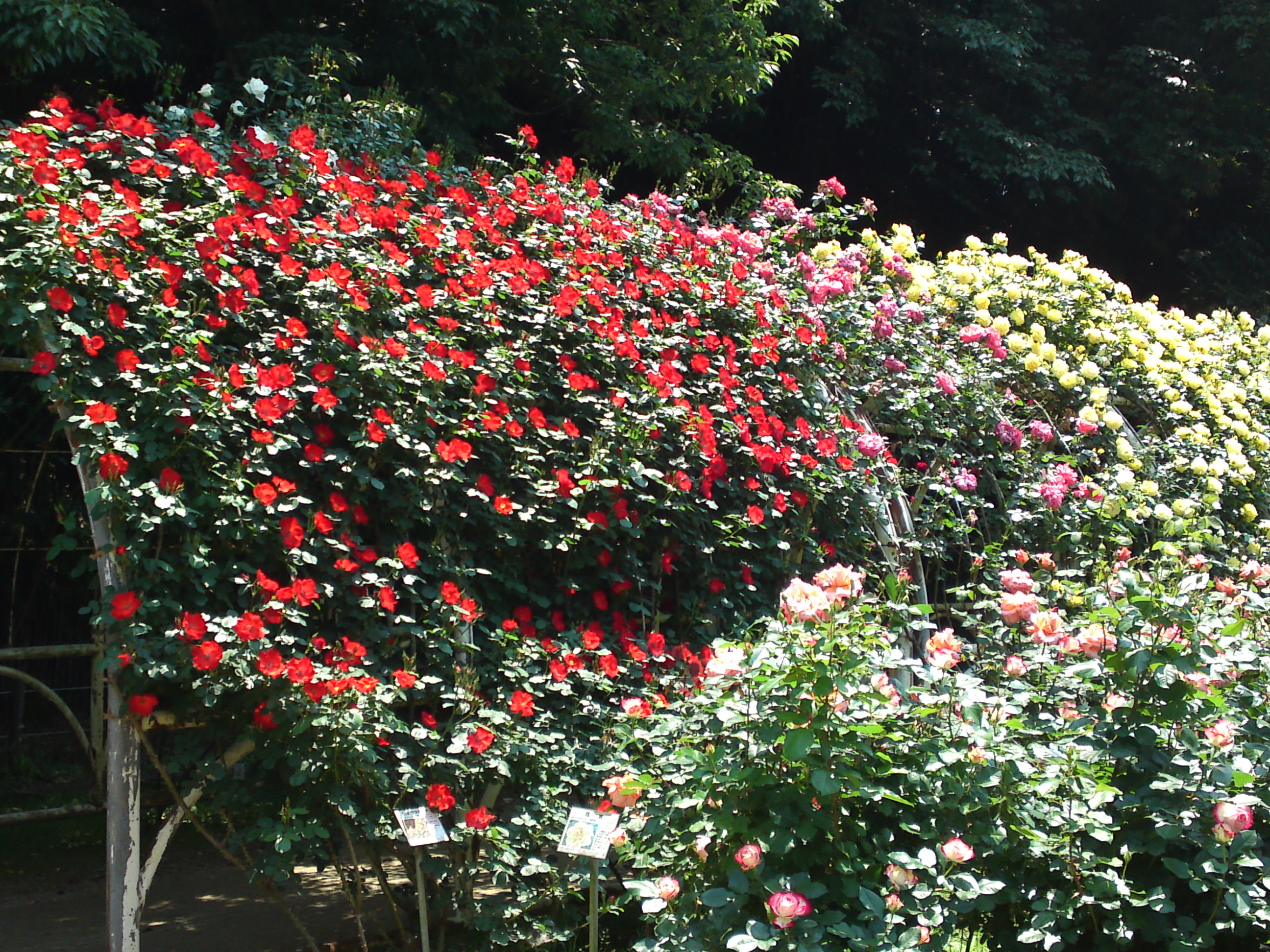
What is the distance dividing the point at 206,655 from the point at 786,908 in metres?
1.45

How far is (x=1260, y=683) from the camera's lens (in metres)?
3.02

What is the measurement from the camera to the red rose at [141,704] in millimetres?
2846

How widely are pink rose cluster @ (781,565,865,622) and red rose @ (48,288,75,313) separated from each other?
1882 mm

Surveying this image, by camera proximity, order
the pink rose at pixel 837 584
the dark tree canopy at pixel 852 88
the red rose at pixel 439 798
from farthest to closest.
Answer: the dark tree canopy at pixel 852 88 < the red rose at pixel 439 798 < the pink rose at pixel 837 584

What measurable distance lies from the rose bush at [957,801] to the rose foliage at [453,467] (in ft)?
0.29

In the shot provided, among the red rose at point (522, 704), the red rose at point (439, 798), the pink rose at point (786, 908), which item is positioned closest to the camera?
the pink rose at point (786, 908)

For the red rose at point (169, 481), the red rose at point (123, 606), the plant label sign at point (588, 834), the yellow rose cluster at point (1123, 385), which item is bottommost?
the plant label sign at point (588, 834)

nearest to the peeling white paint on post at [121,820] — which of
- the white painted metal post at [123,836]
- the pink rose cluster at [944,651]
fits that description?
the white painted metal post at [123,836]

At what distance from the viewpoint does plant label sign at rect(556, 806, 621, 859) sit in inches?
105

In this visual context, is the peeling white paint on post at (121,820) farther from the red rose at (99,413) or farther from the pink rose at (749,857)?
the pink rose at (749,857)

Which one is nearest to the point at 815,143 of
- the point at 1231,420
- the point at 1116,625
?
the point at 1231,420

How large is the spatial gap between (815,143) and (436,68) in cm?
597

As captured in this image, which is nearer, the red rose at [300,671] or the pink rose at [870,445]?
the red rose at [300,671]

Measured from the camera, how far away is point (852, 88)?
35.6 feet
